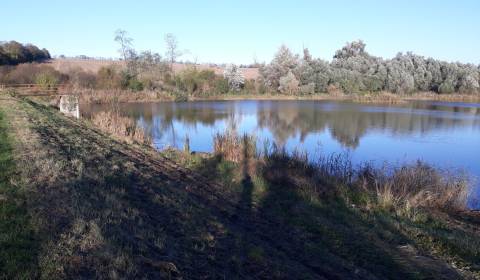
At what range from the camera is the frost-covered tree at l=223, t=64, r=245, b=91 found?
50.4m

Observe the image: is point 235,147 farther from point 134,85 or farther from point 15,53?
point 15,53

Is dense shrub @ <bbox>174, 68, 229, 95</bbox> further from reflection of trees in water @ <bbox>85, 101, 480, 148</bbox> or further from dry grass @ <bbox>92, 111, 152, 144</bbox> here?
dry grass @ <bbox>92, 111, 152, 144</bbox>

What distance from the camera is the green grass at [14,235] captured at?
3.27m

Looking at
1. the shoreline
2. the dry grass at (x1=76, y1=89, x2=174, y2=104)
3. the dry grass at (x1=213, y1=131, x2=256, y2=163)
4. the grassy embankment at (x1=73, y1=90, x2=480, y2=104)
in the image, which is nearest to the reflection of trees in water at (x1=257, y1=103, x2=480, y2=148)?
the dry grass at (x1=213, y1=131, x2=256, y2=163)

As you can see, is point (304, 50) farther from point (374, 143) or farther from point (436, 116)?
point (374, 143)

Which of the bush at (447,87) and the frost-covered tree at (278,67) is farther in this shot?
the bush at (447,87)

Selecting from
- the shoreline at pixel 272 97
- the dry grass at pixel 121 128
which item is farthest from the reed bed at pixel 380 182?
the shoreline at pixel 272 97

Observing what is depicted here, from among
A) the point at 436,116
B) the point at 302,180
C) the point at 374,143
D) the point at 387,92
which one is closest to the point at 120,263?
the point at 302,180

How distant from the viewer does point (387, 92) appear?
52.8m

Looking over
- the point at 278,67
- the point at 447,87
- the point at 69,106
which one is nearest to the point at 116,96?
the point at 69,106

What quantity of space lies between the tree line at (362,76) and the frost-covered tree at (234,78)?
12.0ft

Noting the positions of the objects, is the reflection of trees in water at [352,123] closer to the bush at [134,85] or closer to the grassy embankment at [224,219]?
the grassy embankment at [224,219]

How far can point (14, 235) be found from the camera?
3828 millimetres

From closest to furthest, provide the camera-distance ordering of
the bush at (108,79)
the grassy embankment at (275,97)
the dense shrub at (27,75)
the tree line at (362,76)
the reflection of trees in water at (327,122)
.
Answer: the reflection of trees in water at (327,122) → the dense shrub at (27,75) → the grassy embankment at (275,97) → the bush at (108,79) → the tree line at (362,76)
